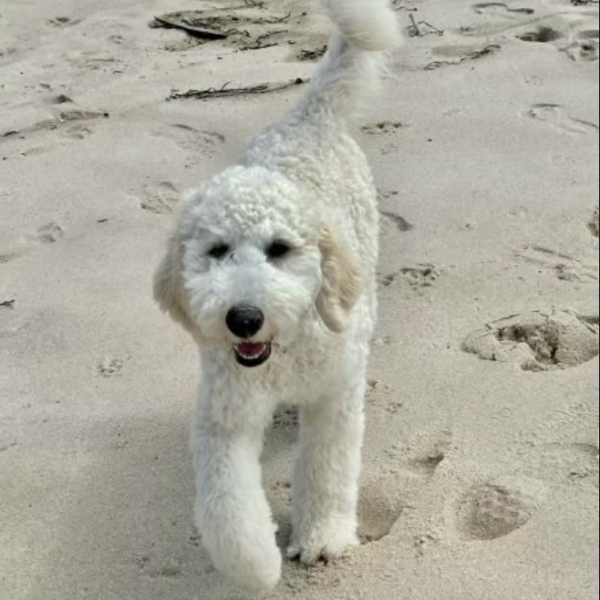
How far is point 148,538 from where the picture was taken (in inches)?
122

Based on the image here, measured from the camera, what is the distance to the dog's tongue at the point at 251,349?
265 cm

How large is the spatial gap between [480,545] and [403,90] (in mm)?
3255

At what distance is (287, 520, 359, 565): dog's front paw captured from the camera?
296cm

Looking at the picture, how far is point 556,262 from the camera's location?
394cm

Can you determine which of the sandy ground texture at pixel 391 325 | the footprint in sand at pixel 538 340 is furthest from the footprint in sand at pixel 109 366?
the footprint in sand at pixel 538 340

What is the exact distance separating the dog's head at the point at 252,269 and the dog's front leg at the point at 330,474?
Result: 1.10ft

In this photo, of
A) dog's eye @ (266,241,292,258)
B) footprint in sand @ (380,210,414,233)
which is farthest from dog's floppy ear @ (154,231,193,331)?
footprint in sand @ (380,210,414,233)

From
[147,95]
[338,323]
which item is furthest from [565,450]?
[147,95]

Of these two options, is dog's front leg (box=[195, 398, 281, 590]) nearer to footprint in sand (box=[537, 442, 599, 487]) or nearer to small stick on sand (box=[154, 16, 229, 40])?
footprint in sand (box=[537, 442, 599, 487])

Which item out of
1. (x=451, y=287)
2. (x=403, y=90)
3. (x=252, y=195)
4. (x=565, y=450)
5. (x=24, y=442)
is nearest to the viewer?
(x=252, y=195)

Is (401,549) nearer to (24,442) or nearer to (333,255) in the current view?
(333,255)

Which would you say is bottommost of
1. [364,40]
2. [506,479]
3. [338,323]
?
[506,479]

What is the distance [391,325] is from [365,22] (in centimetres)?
107

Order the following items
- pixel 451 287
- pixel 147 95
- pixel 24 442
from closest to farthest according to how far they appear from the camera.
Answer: pixel 24 442, pixel 451 287, pixel 147 95
